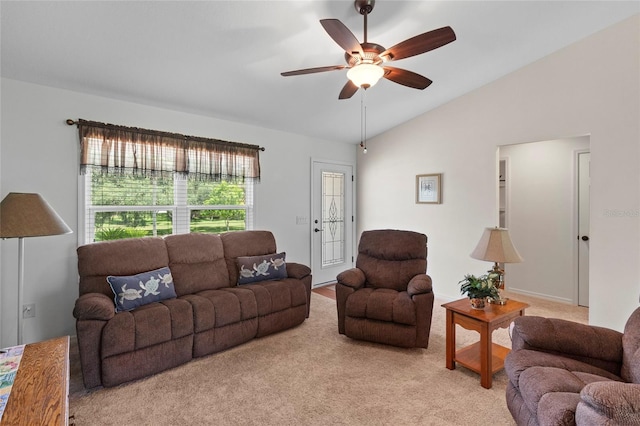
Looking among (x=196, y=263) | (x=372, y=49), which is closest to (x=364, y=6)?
(x=372, y=49)

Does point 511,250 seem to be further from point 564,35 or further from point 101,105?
point 101,105

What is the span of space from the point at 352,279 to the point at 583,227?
127 inches

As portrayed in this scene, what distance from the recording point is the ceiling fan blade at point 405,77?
2.26 metres

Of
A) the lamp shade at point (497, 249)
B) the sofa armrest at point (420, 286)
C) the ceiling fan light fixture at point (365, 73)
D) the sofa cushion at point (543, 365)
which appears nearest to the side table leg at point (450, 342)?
the sofa armrest at point (420, 286)

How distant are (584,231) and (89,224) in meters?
5.77

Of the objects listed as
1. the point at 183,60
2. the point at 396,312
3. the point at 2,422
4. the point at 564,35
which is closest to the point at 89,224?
the point at 183,60

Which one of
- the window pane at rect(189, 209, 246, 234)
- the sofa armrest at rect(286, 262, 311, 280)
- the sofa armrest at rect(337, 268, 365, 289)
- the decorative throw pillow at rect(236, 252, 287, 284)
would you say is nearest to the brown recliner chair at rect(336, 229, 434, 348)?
the sofa armrest at rect(337, 268, 365, 289)

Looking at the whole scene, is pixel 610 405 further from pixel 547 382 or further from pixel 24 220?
pixel 24 220

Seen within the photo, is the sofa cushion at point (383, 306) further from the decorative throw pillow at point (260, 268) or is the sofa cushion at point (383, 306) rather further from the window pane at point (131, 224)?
the window pane at point (131, 224)

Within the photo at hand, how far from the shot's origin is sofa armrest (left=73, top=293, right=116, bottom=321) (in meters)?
2.29

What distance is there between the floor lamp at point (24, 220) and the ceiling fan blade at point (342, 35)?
2.16 m

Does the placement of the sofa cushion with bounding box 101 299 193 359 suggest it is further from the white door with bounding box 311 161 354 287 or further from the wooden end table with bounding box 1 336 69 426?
the white door with bounding box 311 161 354 287

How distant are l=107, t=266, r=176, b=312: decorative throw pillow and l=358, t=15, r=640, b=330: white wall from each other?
11.2 feet

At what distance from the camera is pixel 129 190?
3473 mm
